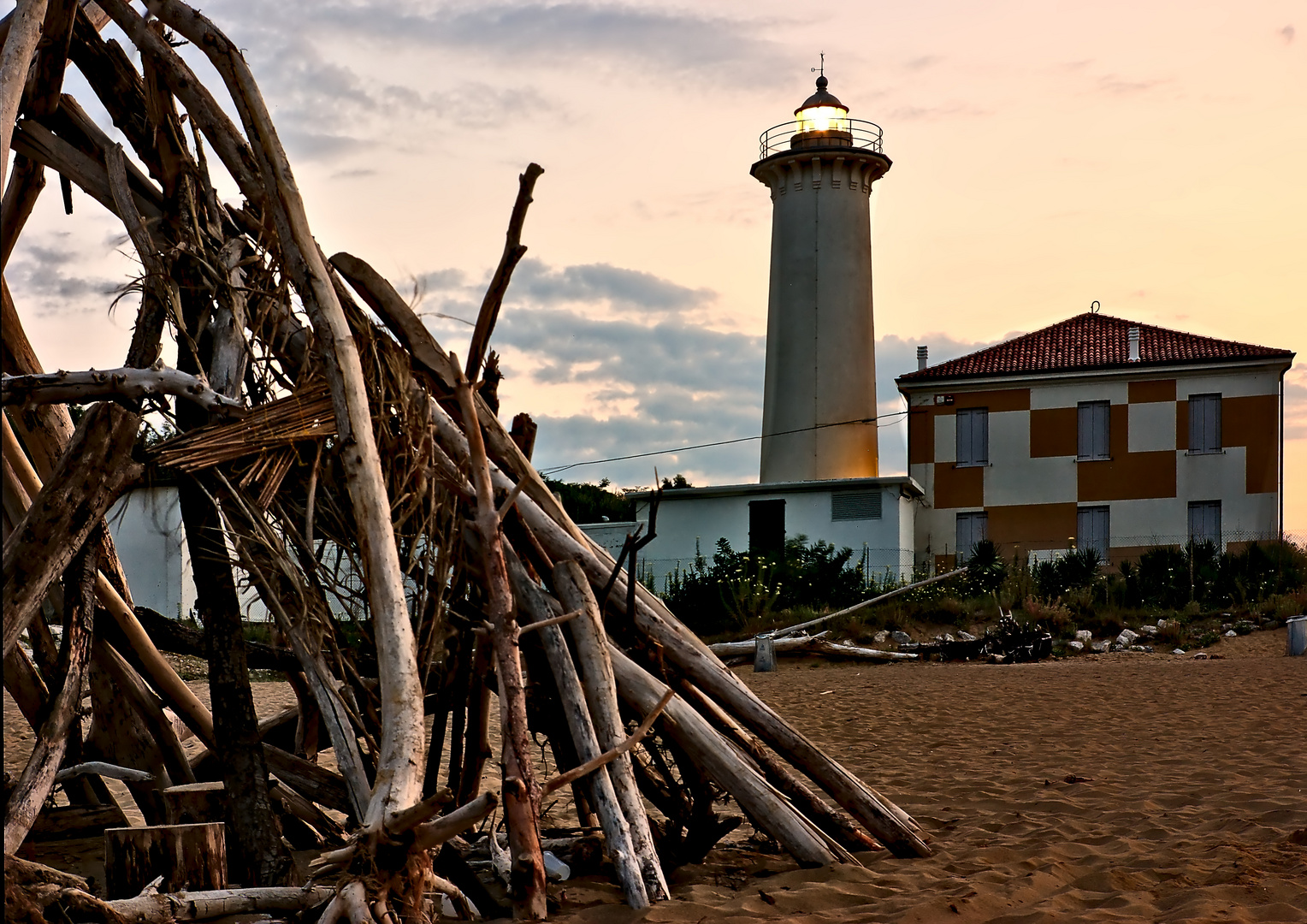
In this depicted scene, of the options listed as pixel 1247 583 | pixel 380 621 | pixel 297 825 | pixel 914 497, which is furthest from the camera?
pixel 914 497

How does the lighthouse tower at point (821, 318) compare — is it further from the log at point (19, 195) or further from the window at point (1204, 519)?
the log at point (19, 195)

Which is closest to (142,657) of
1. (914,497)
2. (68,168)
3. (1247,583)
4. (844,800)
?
(68,168)

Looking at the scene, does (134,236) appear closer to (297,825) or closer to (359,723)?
(359,723)

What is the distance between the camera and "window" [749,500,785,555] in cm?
2433

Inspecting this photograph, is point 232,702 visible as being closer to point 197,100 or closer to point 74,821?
point 74,821

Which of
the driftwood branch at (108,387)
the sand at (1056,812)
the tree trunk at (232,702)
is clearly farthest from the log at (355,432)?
the sand at (1056,812)

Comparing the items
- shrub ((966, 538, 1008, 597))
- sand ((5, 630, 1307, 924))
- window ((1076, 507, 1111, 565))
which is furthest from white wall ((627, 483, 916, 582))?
sand ((5, 630, 1307, 924))

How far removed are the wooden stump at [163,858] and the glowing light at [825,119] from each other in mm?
23885

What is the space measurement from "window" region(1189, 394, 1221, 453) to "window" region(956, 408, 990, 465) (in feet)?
13.4

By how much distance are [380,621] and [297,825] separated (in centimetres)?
190

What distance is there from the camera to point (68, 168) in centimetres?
481

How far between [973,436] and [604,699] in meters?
22.8

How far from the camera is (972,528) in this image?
25.7 metres

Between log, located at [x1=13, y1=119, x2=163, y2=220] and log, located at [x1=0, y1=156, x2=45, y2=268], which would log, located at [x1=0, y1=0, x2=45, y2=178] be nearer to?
log, located at [x1=13, y1=119, x2=163, y2=220]
